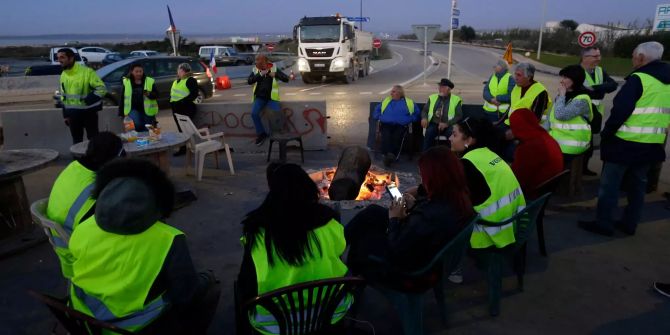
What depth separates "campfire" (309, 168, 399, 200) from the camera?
248 inches

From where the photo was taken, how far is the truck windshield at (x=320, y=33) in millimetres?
22141

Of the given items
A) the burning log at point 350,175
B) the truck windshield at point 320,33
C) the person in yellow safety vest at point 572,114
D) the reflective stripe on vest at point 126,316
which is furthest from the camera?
the truck windshield at point 320,33

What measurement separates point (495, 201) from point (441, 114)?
468 cm

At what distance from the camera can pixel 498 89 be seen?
8281 mm

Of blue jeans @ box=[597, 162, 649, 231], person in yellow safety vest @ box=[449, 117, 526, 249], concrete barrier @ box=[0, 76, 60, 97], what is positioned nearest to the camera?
person in yellow safety vest @ box=[449, 117, 526, 249]

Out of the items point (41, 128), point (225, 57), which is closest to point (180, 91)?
point (41, 128)

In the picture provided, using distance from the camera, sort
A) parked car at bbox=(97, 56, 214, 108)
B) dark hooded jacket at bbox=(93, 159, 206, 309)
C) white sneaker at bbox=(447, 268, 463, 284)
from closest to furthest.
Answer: dark hooded jacket at bbox=(93, 159, 206, 309) < white sneaker at bbox=(447, 268, 463, 284) < parked car at bbox=(97, 56, 214, 108)

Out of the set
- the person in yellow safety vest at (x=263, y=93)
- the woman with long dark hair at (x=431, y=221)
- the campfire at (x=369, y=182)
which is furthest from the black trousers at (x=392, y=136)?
the woman with long dark hair at (x=431, y=221)

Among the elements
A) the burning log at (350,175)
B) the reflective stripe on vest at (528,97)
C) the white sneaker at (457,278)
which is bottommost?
the white sneaker at (457,278)

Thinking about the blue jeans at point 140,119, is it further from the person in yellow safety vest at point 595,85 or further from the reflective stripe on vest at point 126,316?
the person in yellow safety vest at point 595,85

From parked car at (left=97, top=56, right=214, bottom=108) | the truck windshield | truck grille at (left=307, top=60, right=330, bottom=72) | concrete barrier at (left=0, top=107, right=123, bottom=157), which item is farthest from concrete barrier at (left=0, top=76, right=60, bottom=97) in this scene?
concrete barrier at (left=0, top=107, right=123, bottom=157)

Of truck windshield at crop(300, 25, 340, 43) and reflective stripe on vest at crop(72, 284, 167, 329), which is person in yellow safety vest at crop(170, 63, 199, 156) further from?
truck windshield at crop(300, 25, 340, 43)

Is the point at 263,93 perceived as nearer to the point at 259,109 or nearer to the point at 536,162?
the point at 259,109

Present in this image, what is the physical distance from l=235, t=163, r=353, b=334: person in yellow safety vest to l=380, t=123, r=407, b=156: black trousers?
5.87m
